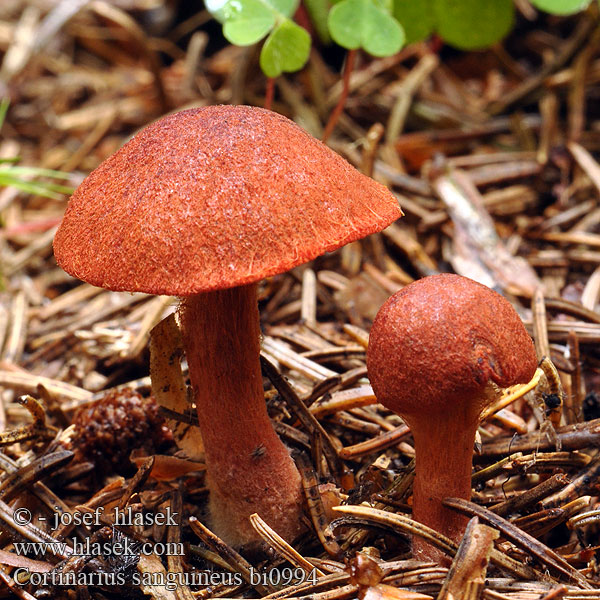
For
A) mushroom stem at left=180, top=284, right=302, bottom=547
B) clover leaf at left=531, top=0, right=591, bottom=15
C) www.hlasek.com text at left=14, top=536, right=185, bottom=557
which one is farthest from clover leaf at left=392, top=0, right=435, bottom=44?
www.hlasek.com text at left=14, top=536, right=185, bottom=557

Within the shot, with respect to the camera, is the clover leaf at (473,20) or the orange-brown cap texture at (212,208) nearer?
the orange-brown cap texture at (212,208)

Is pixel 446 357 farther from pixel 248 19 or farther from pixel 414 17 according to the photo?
pixel 414 17

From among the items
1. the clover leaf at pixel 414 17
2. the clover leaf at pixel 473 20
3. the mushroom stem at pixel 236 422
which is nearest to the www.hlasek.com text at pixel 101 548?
the mushroom stem at pixel 236 422

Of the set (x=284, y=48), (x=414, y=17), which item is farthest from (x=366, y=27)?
(x=414, y=17)

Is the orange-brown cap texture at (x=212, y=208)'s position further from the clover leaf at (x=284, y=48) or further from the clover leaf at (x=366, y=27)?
the clover leaf at (x=366, y=27)

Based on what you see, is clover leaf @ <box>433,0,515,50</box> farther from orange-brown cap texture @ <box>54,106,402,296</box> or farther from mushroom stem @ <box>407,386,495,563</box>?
mushroom stem @ <box>407,386,495,563</box>

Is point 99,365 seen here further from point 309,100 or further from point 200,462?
point 309,100
